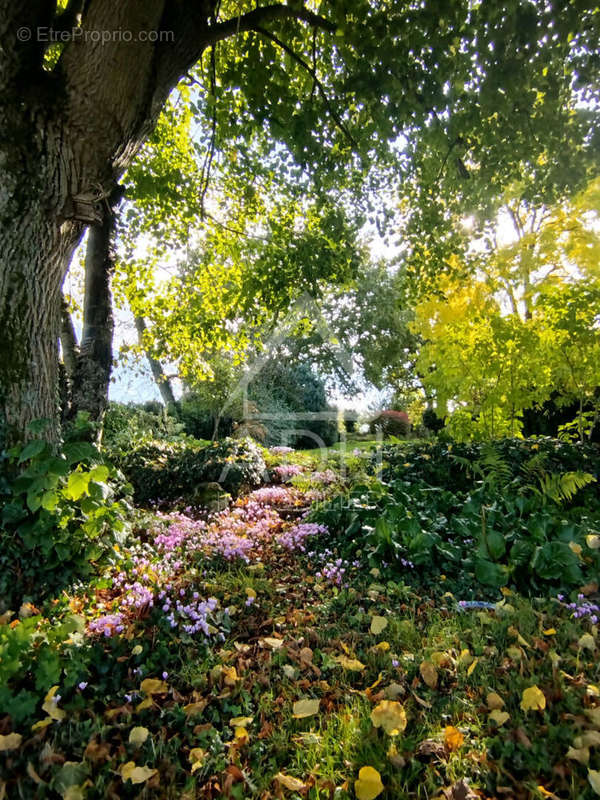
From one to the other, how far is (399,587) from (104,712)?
73.9 inches

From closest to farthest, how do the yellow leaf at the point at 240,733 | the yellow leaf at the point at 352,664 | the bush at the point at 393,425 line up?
the yellow leaf at the point at 240,733
the yellow leaf at the point at 352,664
the bush at the point at 393,425

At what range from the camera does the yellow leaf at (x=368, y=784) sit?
4.83ft

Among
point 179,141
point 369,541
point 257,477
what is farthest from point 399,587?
point 179,141

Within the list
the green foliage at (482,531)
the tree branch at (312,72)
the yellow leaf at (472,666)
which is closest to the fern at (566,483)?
the green foliage at (482,531)

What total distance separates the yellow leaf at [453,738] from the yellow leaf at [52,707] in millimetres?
1561

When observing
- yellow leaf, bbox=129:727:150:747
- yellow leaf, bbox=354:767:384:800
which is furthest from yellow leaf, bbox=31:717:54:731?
yellow leaf, bbox=354:767:384:800

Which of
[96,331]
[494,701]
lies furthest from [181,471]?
[494,701]

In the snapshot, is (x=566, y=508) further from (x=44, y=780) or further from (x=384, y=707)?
(x=44, y=780)

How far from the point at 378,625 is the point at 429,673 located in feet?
1.54

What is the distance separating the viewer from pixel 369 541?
3.50 meters

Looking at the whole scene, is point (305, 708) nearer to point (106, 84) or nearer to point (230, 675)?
point (230, 675)

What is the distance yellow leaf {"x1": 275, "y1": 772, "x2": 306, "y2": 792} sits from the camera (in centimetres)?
153

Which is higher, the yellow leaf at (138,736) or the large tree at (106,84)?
the large tree at (106,84)

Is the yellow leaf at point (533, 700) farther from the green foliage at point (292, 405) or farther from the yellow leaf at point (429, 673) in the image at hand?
the green foliage at point (292, 405)
